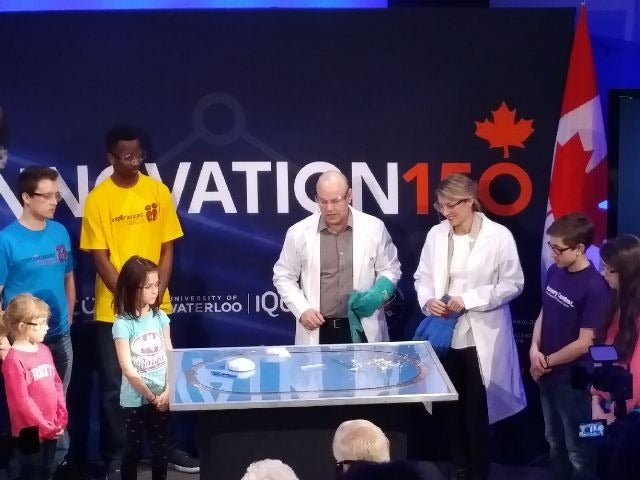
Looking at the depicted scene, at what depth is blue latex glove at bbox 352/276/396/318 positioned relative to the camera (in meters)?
5.05

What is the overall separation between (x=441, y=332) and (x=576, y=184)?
4.02 feet

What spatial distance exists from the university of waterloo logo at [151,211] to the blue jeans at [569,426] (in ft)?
7.30

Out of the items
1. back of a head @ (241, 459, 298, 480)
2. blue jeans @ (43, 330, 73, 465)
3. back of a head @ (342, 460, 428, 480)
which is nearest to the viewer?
back of a head @ (342, 460, 428, 480)

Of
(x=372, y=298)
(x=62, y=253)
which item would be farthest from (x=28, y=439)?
(x=372, y=298)

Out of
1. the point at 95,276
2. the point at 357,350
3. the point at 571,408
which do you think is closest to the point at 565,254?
the point at 571,408

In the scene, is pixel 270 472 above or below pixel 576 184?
below

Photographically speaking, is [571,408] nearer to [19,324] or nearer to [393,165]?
[393,165]

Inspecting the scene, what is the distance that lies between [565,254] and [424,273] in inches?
33.9

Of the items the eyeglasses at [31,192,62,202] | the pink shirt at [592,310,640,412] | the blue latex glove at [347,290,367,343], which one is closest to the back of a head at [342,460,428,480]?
the pink shirt at [592,310,640,412]

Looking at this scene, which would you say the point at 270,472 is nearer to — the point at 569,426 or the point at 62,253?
the point at 569,426

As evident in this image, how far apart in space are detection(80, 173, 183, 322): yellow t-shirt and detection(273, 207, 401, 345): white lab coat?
0.71 m

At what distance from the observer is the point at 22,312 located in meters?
4.54

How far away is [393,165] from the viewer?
→ 5680 millimetres

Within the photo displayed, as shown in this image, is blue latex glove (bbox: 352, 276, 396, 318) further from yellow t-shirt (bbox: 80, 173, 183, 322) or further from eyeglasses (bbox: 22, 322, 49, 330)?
eyeglasses (bbox: 22, 322, 49, 330)
